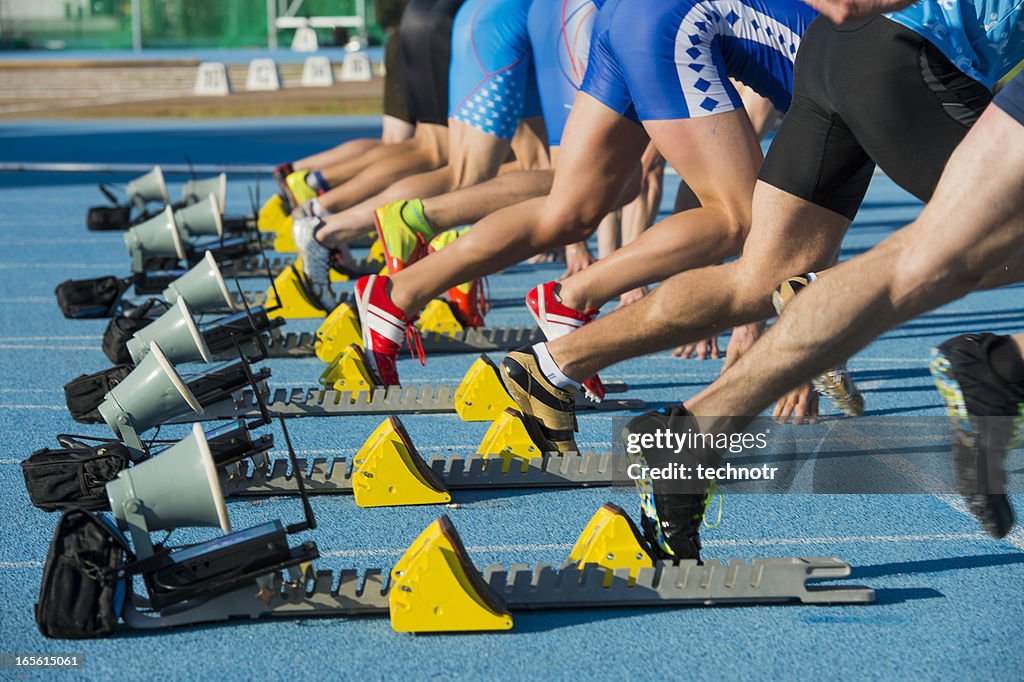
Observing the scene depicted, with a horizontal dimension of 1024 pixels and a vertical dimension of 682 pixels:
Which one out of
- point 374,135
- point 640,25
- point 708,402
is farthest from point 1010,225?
point 374,135

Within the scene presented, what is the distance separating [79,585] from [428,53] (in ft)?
17.6

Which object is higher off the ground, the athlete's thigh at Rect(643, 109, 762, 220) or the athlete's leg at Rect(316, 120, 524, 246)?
the athlete's thigh at Rect(643, 109, 762, 220)

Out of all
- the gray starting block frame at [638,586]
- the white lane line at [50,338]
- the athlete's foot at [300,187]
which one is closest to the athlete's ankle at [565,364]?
the gray starting block frame at [638,586]

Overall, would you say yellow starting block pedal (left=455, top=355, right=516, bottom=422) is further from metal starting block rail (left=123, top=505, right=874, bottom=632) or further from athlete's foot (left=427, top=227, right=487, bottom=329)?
metal starting block rail (left=123, top=505, right=874, bottom=632)

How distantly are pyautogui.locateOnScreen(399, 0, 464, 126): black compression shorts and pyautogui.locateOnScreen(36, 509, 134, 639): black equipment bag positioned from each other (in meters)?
5.19

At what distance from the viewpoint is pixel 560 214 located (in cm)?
439

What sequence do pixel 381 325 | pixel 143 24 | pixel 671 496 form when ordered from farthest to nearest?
pixel 143 24 → pixel 381 325 → pixel 671 496

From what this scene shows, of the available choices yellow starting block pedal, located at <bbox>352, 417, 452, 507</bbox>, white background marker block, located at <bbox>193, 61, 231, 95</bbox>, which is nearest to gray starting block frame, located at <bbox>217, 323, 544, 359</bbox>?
yellow starting block pedal, located at <bbox>352, 417, 452, 507</bbox>

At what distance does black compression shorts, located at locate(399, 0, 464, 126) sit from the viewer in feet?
25.1

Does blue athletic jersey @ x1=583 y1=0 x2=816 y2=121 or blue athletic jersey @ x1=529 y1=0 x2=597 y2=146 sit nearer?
blue athletic jersey @ x1=583 y1=0 x2=816 y2=121

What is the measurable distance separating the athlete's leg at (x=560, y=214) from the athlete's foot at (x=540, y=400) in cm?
63

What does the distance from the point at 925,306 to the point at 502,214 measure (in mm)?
2239

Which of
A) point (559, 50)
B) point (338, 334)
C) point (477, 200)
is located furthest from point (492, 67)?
point (338, 334)

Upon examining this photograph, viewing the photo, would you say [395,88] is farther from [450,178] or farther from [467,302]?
[467,302]
